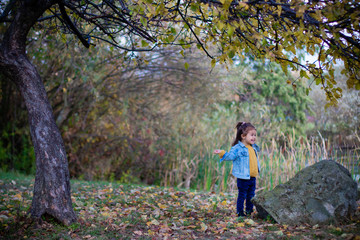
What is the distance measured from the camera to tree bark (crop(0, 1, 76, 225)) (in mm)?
3242

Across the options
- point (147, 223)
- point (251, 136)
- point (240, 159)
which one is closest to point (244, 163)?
point (240, 159)

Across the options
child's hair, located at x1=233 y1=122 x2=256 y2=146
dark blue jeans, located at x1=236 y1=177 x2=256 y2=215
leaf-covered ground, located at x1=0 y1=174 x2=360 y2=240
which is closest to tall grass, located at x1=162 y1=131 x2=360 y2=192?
leaf-covered ground, located at x1=0 y1=174 x2=360 y2=240

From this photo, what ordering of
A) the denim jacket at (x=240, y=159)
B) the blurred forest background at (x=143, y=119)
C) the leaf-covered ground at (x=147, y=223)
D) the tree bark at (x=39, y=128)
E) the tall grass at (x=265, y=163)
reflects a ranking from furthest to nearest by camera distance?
the blurred forest background at (x=143, y=119), the tall grass at (x=265, y=163), the denim jacket at (x=240, y=159), the tree bark at (x=39, y=128), the leaf-covered ground at (x=147, y=223)

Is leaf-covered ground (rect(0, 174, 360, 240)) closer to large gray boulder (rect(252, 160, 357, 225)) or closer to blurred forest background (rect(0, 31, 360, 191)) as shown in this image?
large gray boulder (rect(252, 160, 357, 225))

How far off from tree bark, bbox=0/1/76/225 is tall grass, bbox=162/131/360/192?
408cm

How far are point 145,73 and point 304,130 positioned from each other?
10694mm

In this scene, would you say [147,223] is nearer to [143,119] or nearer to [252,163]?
[252,163]

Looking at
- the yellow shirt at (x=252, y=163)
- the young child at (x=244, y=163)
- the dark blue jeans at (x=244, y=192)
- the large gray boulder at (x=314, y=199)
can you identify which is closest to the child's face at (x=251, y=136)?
the young child at (x=244, y=163)

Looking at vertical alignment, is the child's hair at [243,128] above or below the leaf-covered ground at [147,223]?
above

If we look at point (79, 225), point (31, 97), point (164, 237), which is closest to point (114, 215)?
point (79, 225)

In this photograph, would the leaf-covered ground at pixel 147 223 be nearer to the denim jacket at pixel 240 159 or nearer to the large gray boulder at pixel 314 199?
the large gray boulder at pixel 314 199

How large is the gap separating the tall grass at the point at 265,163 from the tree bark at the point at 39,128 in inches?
161

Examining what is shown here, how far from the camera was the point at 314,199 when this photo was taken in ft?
12.1

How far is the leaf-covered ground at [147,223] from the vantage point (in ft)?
10.1
